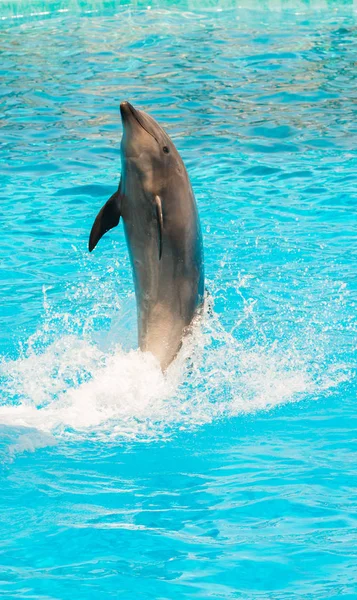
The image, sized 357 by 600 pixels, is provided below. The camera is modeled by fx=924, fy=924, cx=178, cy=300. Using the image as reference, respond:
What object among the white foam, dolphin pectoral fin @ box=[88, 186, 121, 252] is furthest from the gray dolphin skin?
the white foam

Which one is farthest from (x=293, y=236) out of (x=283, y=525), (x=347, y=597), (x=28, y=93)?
(x=28, y=93)

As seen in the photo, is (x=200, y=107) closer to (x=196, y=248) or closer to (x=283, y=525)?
(x=196, y=248)

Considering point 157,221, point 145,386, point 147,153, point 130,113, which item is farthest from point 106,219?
point 145,386

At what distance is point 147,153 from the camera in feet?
16.7

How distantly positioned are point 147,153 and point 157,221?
38 centimetres

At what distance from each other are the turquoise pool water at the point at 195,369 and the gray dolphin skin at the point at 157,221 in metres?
0.30

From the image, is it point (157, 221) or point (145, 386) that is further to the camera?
point (145, 386)

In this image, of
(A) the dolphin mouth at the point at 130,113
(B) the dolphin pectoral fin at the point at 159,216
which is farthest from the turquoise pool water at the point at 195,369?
(A) the dolphin mouth at the point at 130,113

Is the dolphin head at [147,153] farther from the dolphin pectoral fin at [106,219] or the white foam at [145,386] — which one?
the white foam at [145,386]

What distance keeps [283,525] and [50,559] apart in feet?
3.45

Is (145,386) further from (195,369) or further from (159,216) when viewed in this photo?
(159,216)

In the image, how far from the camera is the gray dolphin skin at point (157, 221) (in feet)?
16.6

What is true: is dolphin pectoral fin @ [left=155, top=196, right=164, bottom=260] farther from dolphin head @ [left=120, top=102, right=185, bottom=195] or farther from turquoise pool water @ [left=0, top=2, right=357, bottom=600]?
turquoise pool water @ [left=0, top=2, right=357, bottom=600]

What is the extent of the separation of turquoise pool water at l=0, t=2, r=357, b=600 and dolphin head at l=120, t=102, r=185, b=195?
0.94m
